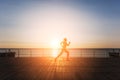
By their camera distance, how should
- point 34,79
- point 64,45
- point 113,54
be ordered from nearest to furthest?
point 34,79 < point 64,45 < point 113,54

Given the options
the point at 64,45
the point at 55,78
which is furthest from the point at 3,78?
the point at 64,45

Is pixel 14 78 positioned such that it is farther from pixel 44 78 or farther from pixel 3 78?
pixel 44 78

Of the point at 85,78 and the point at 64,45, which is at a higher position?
the point at 64,45

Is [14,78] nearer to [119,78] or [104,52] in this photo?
[119,78]

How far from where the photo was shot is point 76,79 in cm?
1512

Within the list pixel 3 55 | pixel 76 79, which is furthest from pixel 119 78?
pixel 3 55

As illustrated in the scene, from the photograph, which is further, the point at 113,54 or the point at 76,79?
the point at 113,54

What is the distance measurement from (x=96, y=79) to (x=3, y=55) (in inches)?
1032

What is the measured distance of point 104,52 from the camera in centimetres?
3925

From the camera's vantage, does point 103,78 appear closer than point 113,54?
Yes

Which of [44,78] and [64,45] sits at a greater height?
[64,45]

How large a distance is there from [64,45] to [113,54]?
12.9 metres

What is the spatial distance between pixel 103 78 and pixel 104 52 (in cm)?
2394

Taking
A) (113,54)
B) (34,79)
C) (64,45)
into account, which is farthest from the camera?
(113,54)
